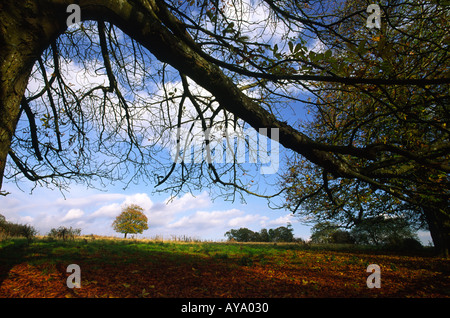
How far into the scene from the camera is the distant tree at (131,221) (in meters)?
38.6

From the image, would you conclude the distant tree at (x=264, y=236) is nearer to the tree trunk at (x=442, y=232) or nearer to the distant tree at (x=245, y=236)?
the distant tree at (x=245, y=236)

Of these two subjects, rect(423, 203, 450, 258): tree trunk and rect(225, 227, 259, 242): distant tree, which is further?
rect(225, 227, 259, 242): distant tree

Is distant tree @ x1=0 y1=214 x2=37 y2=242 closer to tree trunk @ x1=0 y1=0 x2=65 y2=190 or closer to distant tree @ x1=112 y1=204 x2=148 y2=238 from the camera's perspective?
tree trunk @ x1=0 y1=0 x2=65 y2=190

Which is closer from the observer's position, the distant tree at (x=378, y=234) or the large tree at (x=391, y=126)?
the large tree at (x=391, y=126)

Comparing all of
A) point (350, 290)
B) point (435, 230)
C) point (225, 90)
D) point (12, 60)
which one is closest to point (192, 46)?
point (225, 90)

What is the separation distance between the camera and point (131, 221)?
39.3m

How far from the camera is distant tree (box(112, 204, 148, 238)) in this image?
3856 cm

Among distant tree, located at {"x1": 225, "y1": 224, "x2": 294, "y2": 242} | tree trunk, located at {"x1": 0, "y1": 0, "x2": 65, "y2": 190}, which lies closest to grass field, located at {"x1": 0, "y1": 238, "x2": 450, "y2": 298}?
tree trunk, located at {"x1": 0, "y1": 0, "x2": 65, "y2": 190}
